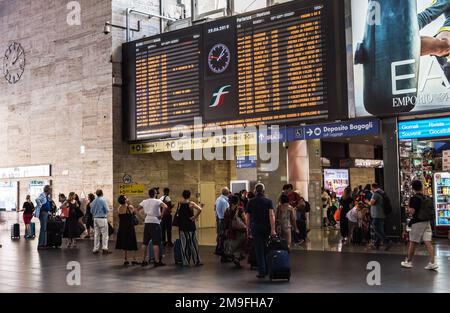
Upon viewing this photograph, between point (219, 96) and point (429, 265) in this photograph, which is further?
point (219, 96)

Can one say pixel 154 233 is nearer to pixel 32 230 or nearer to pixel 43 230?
pixel 43 230

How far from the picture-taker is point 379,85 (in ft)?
48.2

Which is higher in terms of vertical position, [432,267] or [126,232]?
[126,232]

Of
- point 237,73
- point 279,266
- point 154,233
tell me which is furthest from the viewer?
point 237,73

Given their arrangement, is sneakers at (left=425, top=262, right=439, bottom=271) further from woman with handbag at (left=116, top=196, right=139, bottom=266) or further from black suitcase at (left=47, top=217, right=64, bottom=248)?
black suitcase at (left=47, top=217, right=64, bottom=248)

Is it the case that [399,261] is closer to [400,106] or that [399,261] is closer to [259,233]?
[259,233]

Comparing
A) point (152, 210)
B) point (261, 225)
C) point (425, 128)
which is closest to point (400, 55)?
point (425, 128)

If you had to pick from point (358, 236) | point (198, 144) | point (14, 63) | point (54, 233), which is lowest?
point (358, 236)

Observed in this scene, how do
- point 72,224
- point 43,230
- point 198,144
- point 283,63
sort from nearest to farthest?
1. point 283,63
2. point 43,230
3. point 72,224
4. point 198,144

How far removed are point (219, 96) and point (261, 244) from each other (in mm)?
8090

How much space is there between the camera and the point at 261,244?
1023cm

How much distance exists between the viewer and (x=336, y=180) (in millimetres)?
24766

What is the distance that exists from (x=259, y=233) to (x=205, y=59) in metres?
8.94

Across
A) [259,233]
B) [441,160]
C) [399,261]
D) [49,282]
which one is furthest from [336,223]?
[49,282]
